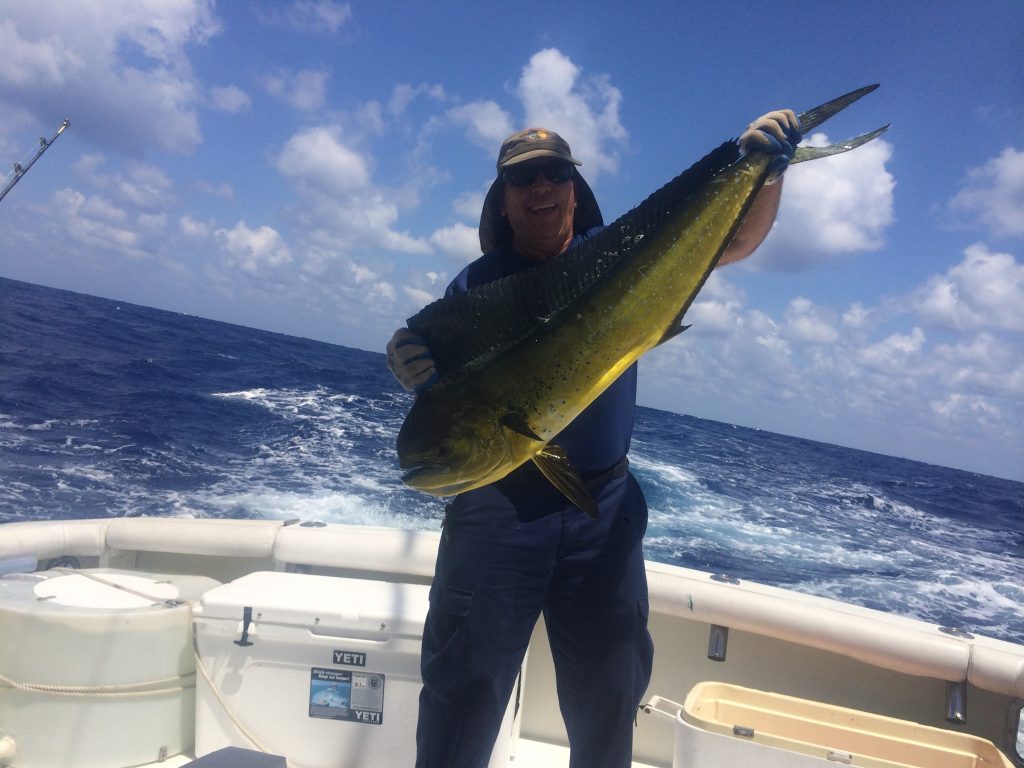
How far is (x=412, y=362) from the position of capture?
164 centimetres

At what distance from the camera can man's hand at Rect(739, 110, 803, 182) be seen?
163cm

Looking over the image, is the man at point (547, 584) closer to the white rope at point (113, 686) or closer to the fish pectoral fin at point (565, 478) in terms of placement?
the fish pectoral fin at point (565, 478)

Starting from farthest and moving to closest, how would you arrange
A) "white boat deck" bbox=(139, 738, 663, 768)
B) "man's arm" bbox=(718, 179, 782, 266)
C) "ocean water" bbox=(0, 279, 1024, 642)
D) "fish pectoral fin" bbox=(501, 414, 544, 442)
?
"ocean water" bbox=(0, 279, 1024, 642) < "white boat deck" bbox=(139, 738, 663, 768) < "man's arm" bbox=(718, 179, 782, 266) < "fish pectoral fin" bbox=(501, 414, 544, 442)

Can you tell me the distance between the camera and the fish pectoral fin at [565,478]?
151 cm

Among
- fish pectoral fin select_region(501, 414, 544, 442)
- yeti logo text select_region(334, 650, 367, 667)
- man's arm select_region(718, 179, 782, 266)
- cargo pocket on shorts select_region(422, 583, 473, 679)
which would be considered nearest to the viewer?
fish pectoral fin select_region(501, 414, 544, 442)

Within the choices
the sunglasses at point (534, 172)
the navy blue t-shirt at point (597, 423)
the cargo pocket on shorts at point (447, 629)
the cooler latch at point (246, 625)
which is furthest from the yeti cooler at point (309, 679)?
the sunglasses at point (534, 172)

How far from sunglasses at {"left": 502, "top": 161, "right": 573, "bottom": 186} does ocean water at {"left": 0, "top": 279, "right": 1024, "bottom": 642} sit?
22.1 ft

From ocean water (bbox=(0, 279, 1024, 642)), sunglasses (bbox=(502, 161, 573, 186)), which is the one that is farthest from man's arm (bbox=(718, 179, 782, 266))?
ocean water (bbox=(0, 279, 1024, 642))

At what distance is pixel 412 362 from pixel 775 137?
41.9 inches

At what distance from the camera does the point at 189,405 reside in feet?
49.9

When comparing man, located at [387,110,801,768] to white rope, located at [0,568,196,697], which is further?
white rope, located at [0,568,196,697]

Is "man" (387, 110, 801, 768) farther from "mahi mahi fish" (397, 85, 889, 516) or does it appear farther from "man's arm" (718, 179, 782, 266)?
"mahi mahi fish" (397, 85, 889, 516)

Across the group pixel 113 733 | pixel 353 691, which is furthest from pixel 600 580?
pixel 113 733

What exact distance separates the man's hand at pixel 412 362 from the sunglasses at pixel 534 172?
604 mm
